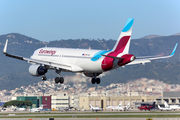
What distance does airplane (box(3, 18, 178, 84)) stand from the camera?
6089 cm

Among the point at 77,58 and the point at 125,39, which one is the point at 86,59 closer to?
the point at 77,58

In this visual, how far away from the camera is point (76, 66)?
213 ft

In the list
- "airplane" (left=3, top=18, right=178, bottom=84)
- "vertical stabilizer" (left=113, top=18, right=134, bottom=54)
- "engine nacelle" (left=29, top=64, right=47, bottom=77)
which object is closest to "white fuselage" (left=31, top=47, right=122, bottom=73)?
"airplane" (left=3, top=18, right=178, bottom=84)

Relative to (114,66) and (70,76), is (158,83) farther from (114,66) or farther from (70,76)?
(114,66)

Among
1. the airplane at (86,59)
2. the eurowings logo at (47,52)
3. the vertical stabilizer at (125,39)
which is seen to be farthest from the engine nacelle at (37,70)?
the vertical stabilizer at (125,39)

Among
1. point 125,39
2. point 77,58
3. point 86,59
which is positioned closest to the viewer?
point 125,39

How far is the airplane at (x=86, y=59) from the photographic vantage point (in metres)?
60.9

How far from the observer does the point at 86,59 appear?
209ft

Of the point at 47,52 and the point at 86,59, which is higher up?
the point at 47,52

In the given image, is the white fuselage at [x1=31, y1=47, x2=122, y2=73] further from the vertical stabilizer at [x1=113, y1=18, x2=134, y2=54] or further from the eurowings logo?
the vertical stabilizer at [x1=113, y1=18, x2=134, y2=54]

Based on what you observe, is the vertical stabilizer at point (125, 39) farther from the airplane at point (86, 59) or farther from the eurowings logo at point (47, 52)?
the eurowings logo at point (47, 52)

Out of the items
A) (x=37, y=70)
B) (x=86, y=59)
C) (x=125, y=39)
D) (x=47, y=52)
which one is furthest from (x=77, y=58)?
(x=125, y=39)

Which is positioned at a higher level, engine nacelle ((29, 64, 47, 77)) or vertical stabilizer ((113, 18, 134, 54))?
vertical stabilizer ((113, 18, 134, 54))

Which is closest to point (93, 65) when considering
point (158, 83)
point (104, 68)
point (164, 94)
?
point (104, 68)
